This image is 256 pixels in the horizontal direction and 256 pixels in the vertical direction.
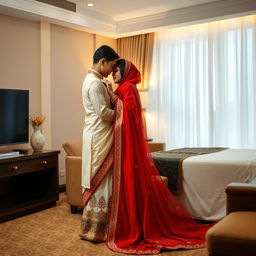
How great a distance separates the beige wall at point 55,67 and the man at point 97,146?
204cm

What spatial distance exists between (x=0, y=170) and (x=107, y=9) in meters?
3.11

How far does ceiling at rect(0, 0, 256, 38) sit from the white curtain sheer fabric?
16.7 inches

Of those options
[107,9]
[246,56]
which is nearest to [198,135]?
[246,56]

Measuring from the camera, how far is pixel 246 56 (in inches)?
214

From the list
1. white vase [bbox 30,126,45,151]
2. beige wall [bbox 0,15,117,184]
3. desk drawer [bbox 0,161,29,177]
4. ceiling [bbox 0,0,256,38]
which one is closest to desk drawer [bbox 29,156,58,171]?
desk drawer [bbox 0,161,29,177]

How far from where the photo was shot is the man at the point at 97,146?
312 centimetres

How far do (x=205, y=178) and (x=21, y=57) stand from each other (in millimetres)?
3024

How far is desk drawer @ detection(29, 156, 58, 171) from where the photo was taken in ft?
14.0

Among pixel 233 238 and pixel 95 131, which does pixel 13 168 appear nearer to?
pixel 95 131

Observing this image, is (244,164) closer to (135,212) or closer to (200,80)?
(135,212)

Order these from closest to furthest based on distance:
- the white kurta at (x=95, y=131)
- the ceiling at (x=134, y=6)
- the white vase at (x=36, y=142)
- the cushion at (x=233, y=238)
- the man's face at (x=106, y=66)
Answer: the cushion at (x=233, y=238)
the white kurta at (x=95, y=131)
the man's face at (x=106, y=66)
the white vase at (x=36, y=142)
the ceiling at (x=134, y=6)

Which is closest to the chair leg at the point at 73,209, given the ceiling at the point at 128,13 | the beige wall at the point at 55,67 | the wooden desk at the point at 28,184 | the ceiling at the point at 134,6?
the wooden desk at the point at 28,184

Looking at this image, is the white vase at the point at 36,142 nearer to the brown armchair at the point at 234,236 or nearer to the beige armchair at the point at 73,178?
the beige armchair at the point at 73,178

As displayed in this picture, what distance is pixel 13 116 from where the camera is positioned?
443 cm
